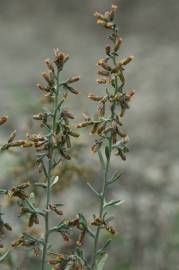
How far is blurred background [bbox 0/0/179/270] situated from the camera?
781 cm

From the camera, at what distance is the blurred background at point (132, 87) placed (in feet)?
25.6

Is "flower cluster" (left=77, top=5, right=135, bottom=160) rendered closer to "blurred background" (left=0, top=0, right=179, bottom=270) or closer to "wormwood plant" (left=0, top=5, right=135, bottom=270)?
"wormwood plant" (left=0, top=5, right=135, bottom=270)

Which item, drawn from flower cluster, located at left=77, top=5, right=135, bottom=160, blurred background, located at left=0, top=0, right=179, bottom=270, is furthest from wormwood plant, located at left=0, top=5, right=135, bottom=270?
blurred background, located at left=0, top=0, right=179, bottom=270

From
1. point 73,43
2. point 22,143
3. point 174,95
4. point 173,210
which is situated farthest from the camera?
Answer: point 73,43

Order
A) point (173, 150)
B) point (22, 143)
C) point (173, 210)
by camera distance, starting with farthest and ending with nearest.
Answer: point (173, 150) < point (173, 210) < point (22, 143)

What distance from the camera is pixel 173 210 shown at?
27.3 ft

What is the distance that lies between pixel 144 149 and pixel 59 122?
6.53m

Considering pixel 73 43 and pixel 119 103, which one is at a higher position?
pixel 73 43

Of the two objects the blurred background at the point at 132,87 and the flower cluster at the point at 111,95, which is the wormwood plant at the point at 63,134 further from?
the blurred background at the point at 132,87

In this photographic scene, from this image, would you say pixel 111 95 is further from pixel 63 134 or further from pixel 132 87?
pixel 132 87

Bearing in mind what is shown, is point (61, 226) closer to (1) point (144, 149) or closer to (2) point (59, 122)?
(2) point (59, 122)

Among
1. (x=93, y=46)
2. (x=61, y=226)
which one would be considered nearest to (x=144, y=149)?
(x=93, y=46)

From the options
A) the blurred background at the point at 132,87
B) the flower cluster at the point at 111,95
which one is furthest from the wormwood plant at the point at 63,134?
the blurred background at the point at 132,87

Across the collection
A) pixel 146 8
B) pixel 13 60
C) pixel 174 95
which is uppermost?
pixel 146 8
